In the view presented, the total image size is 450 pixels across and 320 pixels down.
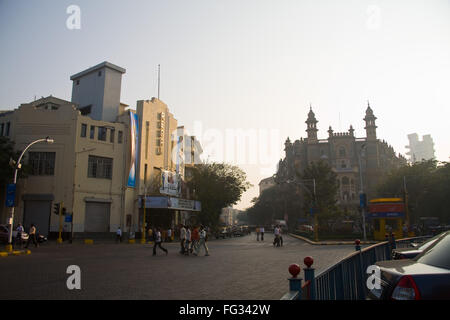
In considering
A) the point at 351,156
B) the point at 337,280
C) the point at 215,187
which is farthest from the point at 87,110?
the point at 351,156

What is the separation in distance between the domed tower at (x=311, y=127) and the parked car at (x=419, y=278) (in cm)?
7892

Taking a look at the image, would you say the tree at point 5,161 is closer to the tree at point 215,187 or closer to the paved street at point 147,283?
the paved street at point 147,283

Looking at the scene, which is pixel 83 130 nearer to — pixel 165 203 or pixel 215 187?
pixel 165 203

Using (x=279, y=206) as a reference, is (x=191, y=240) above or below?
below

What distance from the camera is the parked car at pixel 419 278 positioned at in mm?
4164

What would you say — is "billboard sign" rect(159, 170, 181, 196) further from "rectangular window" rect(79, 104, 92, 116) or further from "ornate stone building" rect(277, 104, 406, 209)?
"ornate stone building" rect(277, 104, 406, 209)

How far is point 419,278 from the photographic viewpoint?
426 centimetres

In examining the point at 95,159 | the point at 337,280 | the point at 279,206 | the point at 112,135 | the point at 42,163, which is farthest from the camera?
the point at 279,206

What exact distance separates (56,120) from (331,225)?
39569 mm

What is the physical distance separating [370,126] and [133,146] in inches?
2275

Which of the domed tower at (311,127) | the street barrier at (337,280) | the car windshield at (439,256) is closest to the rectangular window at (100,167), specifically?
the street barrier at (337,280)

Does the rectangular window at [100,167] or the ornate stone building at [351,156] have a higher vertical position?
the ornate stone building at [351,156]
